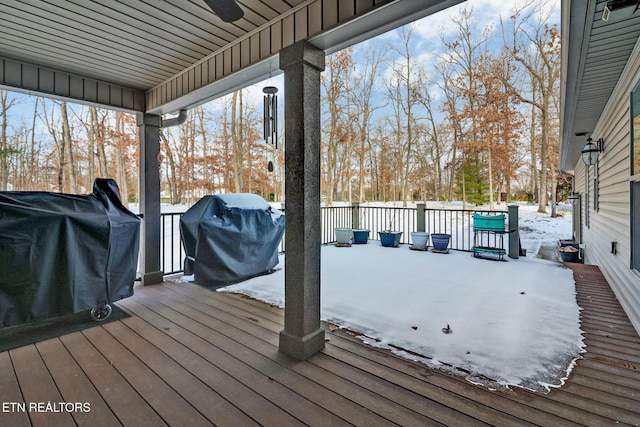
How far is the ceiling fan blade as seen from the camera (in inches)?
63.4

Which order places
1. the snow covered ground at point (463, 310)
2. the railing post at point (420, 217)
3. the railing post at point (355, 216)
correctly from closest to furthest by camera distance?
the snow covered ground at point (463, 310) → the railing post at point (420, 217) → the railing post at point (355, 216)

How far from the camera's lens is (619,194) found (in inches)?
141

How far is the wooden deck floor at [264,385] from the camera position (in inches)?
63.4

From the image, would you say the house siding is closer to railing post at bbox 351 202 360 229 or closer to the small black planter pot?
the small black planter pot

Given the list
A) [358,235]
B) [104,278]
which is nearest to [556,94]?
[358,235]

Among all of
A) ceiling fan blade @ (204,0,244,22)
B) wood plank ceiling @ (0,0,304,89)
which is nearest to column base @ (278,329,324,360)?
ceiling fan blade @ (204,0,244,22)

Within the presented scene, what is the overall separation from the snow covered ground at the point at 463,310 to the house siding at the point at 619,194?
47 centimetres

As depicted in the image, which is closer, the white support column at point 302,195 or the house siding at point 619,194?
the white support column at point 302,195

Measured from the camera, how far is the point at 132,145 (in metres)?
12.0

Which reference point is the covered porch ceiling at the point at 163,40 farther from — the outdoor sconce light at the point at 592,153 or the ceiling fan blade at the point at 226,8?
the outdoor sconce light at the point at 592,153

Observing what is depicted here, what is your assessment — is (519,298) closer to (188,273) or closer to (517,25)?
(188,273)

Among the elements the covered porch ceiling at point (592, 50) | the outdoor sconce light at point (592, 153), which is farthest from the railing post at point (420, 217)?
the covered porch ceiling at point (592, 50)

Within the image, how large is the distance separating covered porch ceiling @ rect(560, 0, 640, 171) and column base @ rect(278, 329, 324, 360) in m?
2.79

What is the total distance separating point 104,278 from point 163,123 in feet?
7.96
